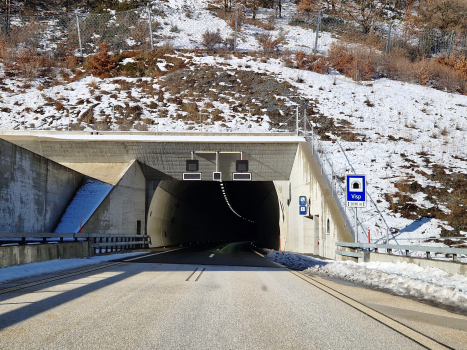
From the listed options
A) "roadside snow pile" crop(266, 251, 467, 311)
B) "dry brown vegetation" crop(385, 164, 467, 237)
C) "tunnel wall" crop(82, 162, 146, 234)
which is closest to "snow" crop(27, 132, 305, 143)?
"tunnel wall" crop(82, 162, 146, 234)

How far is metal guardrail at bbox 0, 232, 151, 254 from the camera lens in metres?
16.7

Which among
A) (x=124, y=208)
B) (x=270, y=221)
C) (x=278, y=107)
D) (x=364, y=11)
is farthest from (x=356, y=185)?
(x=364, y=11)

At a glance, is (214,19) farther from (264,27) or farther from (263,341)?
(263,341)

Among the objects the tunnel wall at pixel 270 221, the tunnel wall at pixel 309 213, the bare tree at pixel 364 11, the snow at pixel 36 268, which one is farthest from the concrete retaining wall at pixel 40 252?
the bare tree at pixel 364 11

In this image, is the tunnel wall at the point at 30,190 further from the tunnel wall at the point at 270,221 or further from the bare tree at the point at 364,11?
the bare tree at the point at 364,11

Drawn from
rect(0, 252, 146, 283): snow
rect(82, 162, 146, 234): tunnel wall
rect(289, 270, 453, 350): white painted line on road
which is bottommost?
rect(0, 252, 146, 283): snow

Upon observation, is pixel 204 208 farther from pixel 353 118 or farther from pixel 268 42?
pixel 353 118

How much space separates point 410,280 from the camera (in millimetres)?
11703

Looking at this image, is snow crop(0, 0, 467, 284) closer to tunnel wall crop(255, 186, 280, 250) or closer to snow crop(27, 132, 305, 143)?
snow crop(27, 132, 305, 143)

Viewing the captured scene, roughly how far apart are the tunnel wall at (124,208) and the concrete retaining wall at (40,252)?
7.61 metres

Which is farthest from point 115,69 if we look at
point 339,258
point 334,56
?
point 339,258

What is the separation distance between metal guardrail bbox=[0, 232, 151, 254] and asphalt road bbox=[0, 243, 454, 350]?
577cm

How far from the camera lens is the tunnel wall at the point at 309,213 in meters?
25.6

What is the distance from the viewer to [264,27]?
7006cm
